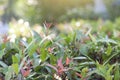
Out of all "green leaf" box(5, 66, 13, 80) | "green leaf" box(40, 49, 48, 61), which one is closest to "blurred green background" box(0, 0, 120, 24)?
"green leaf" box(40, 49, 48, 61)

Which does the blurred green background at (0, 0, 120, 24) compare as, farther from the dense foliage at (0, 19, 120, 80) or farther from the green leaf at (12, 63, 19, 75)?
the green leaf at (12, 63, 19, 75)

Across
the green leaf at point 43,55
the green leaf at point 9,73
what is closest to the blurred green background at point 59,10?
the green leaf at point 43,55

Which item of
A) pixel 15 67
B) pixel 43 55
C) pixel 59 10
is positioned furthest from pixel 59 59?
pixel 59 10

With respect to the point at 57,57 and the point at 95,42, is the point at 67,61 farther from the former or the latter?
the point at 95,42

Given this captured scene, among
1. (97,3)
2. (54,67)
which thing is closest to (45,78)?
(54,67)

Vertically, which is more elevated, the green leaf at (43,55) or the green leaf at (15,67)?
the green leaf at (43,55)

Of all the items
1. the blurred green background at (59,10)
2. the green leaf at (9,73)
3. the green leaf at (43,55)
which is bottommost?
the green leaf at (9,73)

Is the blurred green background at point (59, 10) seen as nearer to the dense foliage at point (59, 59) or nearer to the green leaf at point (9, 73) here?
the dense foliage at point (59, 59)

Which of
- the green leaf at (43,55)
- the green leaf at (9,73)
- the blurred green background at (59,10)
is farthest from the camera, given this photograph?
the blurred green background at (59,10)
